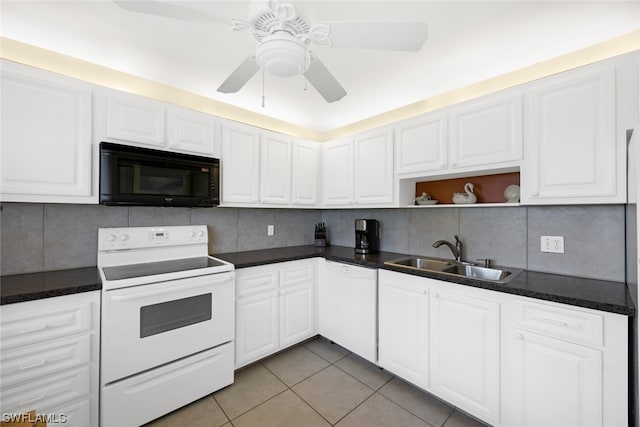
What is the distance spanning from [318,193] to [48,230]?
2.24 metres

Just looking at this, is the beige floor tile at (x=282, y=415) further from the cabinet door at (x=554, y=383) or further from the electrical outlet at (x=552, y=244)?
the electrical outlet at (x=552, y=244)

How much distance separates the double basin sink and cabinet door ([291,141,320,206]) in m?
1.17

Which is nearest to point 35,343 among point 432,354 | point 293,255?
point 293,255

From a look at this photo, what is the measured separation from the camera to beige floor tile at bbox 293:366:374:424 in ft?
5.92

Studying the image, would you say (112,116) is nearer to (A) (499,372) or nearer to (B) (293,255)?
(B) (293,255)

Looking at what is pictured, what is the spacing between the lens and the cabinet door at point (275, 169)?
258 centimetres

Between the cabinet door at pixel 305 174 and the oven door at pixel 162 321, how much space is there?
1.19 m

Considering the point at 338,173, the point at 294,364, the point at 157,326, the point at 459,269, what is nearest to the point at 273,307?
the point at 294,364

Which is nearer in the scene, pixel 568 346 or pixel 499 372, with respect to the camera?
pixel 568 346

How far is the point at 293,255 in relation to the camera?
251 cm

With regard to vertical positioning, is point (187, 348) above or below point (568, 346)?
below

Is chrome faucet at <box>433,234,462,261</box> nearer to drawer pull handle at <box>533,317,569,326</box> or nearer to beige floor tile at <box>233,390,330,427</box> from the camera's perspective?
drawer pull handle at <box>533,317,569,326</box>

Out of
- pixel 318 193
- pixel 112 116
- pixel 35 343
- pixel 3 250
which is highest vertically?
pixel 112 116

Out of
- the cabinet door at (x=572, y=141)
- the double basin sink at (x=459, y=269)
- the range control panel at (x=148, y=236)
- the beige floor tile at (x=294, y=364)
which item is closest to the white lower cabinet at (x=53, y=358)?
the range control panel at (x=148, y=236)
